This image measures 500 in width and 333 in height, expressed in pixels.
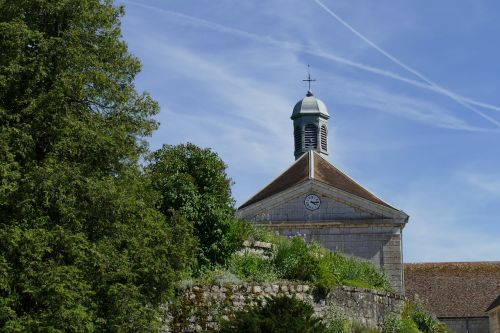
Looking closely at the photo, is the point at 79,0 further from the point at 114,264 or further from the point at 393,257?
the point at 393,257

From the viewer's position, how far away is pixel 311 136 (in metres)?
35.8

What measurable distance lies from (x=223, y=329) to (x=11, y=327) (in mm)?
3237

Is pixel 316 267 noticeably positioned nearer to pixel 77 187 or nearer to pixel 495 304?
pixel 77 187

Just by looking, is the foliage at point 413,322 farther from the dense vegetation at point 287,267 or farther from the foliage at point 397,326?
the dense vegetation at point 287,267

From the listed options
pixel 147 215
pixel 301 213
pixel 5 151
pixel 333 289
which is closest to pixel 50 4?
pixel 5 151

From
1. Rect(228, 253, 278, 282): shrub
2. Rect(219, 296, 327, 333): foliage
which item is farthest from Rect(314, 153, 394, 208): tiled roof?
Rect(219, 296, 327, 333): foliage

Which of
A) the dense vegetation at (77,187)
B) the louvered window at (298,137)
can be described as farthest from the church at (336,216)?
the dense vegetation at (77,187)

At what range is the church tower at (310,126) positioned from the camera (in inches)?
1404

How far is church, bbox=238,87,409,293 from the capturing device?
2908cm

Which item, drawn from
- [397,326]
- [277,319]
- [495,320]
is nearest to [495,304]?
[495,320]

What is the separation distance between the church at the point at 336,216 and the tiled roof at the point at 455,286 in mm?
13839

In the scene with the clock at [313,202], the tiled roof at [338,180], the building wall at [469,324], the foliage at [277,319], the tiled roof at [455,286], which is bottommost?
the foliage at [277,319]

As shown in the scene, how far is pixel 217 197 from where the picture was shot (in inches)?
714

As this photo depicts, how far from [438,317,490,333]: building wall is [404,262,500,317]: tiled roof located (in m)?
0.26
